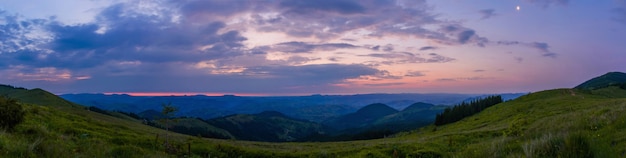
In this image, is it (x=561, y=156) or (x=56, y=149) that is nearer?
(x=561, y=156)

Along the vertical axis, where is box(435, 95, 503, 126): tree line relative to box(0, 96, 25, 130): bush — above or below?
below

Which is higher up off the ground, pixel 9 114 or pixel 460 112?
pixel 9 114

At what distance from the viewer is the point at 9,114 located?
16125 mm

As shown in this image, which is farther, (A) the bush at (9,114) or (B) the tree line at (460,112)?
(B) the tree line at (460,112)

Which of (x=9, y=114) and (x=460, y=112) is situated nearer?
(x=9, y=114)

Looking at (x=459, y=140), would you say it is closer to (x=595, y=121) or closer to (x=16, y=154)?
(x=595, y=121)

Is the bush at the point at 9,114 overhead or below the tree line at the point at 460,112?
overhead

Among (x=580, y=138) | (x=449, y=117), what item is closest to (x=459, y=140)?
(x=580, y=138)

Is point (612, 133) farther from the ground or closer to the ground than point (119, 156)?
farther from the ground

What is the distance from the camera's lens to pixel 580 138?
306 inches

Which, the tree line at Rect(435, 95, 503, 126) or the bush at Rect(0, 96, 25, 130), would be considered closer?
the bush at Rect(0, 96, 25, 130)

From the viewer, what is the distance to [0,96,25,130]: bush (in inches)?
624

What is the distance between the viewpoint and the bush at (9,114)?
624 inches

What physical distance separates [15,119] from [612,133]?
2338 centimetres
